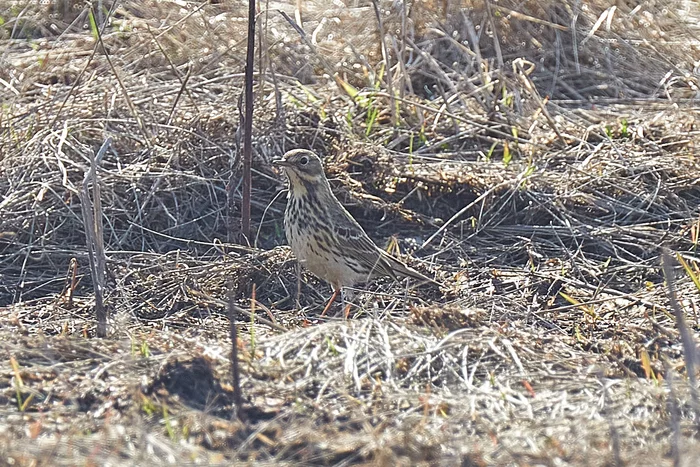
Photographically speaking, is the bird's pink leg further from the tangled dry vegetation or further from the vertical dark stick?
the vertical dark stick

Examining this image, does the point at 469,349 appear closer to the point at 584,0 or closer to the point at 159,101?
the point at 159,101

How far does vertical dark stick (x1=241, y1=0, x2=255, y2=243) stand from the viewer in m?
6.52

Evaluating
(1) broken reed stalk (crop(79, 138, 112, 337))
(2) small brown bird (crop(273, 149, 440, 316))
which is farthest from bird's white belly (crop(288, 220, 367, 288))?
(1) broken reed stalk (crop(79, 138, 112, 337))

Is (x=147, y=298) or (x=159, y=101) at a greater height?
(x=159, y=101)

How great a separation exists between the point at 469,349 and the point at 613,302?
1.71 metres

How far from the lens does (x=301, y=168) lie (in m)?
6.69

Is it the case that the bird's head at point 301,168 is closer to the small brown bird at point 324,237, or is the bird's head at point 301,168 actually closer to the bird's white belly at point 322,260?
the small brown bird at point 324,237

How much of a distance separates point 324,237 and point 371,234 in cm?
90

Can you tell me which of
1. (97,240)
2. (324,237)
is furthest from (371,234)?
(97,240)

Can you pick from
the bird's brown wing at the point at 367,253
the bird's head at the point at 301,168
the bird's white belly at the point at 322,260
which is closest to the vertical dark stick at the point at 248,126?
the bird's head at the point at 301,168

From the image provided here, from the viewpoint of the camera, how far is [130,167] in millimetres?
7652

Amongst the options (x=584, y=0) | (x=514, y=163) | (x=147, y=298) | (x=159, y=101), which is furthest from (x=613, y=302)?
(x=584, y=0)

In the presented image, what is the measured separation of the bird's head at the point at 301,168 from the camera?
668 cm

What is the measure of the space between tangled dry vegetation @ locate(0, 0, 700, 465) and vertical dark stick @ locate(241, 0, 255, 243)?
24 cm
